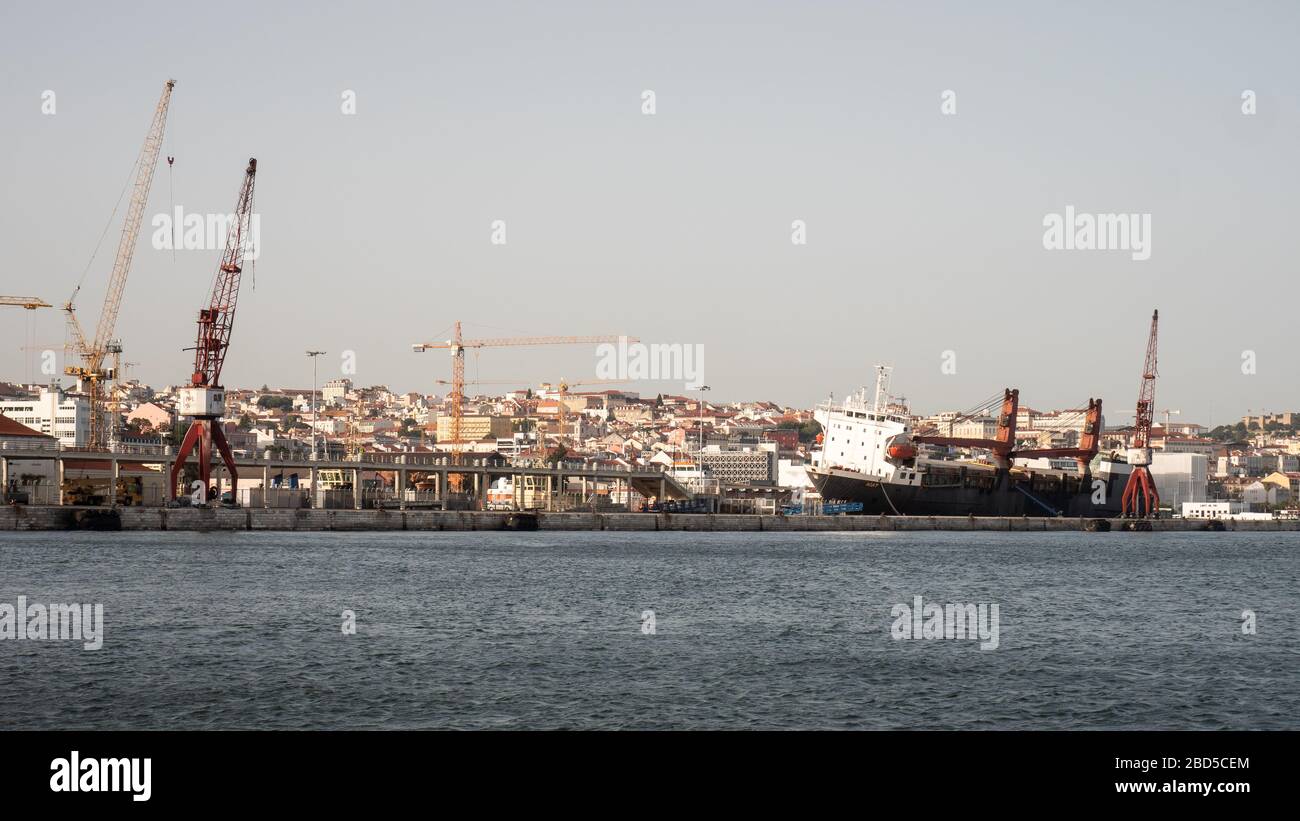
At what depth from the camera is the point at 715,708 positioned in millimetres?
20094

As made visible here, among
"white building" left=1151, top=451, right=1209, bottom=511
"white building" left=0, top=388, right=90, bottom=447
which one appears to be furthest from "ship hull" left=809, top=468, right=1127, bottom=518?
"white building" left=0, top=388, right=90, bottom=447

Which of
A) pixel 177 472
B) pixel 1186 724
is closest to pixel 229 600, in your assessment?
pixel 1186 724

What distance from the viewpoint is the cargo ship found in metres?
108

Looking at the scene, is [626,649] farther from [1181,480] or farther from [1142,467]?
[1181,480]

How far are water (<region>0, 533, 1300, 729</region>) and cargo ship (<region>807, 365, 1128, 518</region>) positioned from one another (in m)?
53.1

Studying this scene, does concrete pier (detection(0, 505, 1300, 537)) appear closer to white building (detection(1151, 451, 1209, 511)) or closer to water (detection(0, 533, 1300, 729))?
water (detection(0, 533, 1300, 729))

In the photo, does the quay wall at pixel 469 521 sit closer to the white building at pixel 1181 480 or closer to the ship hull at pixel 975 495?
the ship hull at pixel 975 495

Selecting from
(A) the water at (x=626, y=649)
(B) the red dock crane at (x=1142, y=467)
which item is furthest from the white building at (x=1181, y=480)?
(A) the water at (x=626, y=649)

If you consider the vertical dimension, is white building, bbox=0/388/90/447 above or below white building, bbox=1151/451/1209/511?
above

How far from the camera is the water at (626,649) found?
783 inches

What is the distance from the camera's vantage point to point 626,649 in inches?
1051

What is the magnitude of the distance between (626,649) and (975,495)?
91165 millimetres
